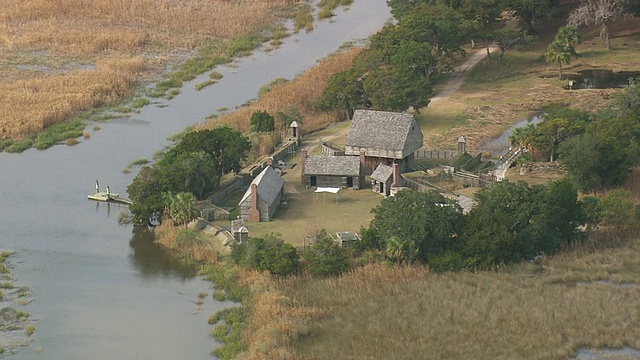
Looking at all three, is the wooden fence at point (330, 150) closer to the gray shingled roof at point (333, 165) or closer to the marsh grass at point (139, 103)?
the gray shingled roof at point (333, 165)

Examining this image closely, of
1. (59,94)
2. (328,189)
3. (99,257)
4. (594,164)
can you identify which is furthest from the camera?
(59,94)

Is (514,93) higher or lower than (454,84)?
lower

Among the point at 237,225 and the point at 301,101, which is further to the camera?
the point at 301,101

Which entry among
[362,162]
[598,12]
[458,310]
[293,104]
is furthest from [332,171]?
[598,12]

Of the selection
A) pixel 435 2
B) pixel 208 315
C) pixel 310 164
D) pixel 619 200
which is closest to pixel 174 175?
pixel 310 164

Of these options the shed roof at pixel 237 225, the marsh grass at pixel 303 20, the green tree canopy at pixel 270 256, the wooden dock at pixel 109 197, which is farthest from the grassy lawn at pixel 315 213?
the marsh grass at pixel 303 20

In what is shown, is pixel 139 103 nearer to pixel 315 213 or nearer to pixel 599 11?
pixel 315 213
